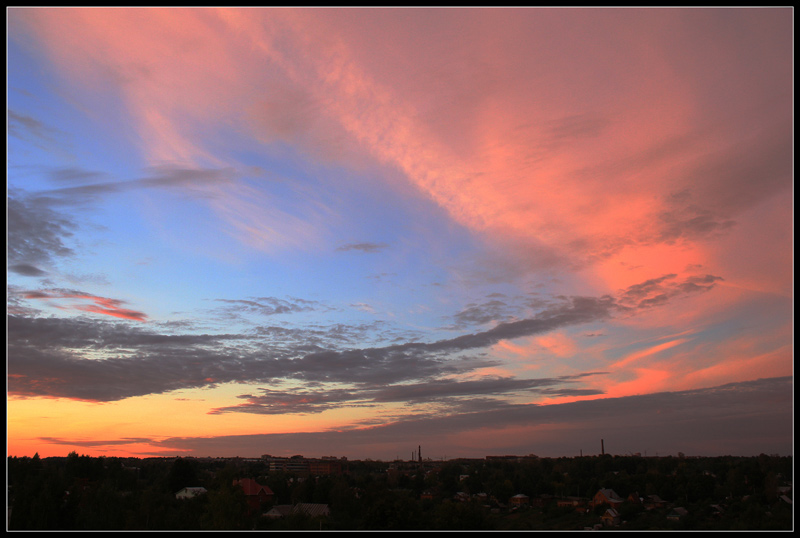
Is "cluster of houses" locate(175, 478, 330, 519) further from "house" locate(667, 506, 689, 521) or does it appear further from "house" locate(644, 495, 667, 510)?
"house" locate(644, 495, 667, 510)

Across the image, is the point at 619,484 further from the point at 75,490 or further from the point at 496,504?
the point at 75,490

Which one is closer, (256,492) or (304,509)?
(304,509)

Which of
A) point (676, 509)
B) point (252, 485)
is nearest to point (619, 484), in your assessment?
point (676, 509)

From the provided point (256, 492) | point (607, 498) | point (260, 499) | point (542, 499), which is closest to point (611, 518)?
point (607, 498)

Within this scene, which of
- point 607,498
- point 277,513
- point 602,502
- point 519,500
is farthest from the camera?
point 519,500

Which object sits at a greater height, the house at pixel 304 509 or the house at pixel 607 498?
the house at pixel 304 509

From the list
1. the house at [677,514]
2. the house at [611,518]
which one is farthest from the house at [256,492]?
the house at [677,514]

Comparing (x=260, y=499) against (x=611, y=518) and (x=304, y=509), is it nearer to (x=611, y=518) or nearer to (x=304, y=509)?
(x=304, y=509)

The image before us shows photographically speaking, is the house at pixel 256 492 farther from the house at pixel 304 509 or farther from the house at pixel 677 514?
the house at pixel 677 514
